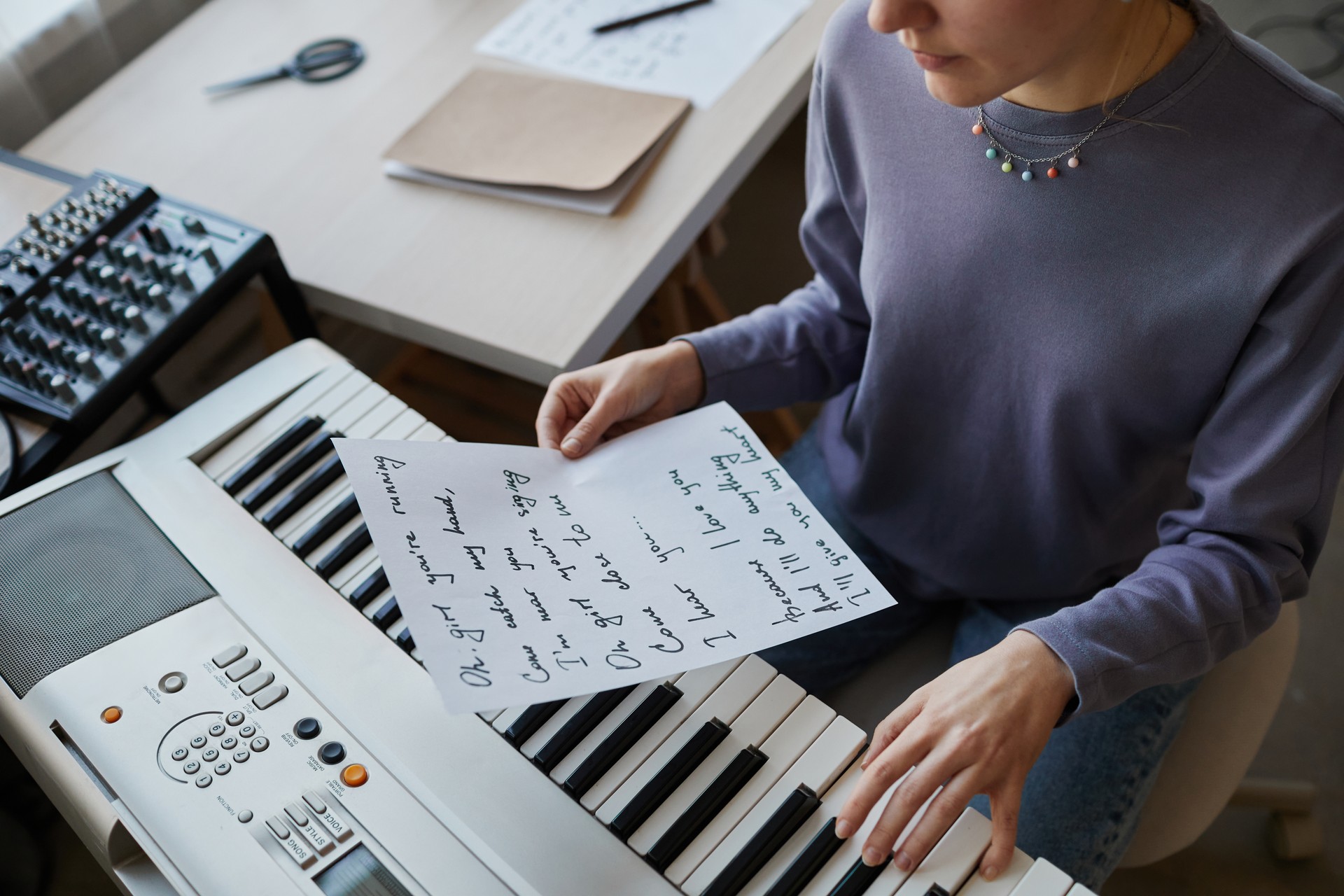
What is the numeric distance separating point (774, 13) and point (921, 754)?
0.91 m

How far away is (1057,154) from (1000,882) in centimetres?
48

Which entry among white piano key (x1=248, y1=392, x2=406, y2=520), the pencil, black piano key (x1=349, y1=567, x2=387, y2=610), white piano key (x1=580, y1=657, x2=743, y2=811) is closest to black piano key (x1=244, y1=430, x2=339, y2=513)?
white piano key (x1=248, y1=392, x2=406, y2=520)

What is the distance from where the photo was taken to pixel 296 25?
1.32 meters

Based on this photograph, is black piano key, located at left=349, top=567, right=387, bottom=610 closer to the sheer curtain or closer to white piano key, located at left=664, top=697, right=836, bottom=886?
white piano key, located at left=664, top=697, right=836, bottom=886

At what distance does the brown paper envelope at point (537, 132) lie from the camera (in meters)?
1.06

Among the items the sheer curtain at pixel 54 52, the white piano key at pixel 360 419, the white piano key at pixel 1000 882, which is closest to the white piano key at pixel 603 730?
the white piano key at pixel 1000 882

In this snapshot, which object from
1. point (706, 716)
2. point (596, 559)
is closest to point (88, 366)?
point (596, 559)

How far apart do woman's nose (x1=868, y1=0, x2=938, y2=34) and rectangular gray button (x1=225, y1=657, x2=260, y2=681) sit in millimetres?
559

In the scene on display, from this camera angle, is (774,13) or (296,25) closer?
(774,13)

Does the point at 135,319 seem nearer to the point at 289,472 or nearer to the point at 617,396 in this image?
the point at 289,472

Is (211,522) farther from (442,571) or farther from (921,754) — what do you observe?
(921,754)

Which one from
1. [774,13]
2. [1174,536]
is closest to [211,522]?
[1174,536]

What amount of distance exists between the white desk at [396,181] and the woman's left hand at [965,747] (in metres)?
0.44

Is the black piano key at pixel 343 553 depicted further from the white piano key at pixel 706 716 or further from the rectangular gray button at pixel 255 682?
the white piano key at pixel 706 716
